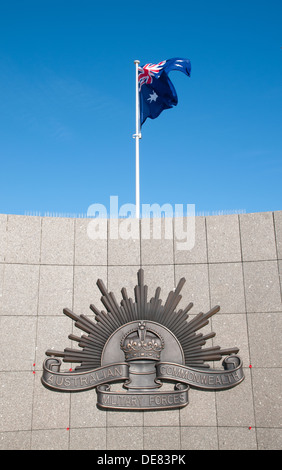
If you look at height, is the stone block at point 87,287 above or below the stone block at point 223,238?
below

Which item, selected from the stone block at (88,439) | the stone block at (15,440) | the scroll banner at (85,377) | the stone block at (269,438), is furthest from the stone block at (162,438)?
the stone block at (15,440)

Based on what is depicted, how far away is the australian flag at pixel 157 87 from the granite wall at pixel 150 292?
3501mm

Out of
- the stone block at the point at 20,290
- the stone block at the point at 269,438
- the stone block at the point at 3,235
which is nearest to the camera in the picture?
the stone block at the point at 269,438

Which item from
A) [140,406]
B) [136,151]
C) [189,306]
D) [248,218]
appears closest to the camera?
[140,406]

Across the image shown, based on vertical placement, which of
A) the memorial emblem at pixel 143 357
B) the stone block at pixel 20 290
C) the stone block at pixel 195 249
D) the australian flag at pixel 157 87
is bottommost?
the memorial emblem at pixel 143 357

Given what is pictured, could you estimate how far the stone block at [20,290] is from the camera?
7230 millimetres

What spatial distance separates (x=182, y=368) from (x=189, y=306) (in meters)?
1.06

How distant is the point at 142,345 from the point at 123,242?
78.5 inches

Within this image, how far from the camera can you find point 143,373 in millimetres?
6781

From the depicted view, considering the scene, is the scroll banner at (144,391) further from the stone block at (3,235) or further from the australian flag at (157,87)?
the australian flag at (157,87)

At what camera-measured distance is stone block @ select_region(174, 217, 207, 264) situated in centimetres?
761

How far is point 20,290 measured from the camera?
24.1 ft

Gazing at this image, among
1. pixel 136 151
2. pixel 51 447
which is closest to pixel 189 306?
pixel 51 447

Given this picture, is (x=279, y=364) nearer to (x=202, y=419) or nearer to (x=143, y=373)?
(x=202, y=419)
